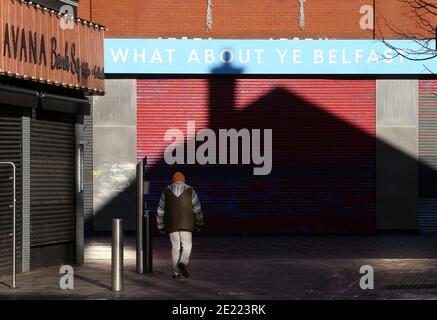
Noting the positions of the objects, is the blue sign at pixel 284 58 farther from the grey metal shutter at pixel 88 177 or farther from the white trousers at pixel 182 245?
the white trousers at pixel 182 245

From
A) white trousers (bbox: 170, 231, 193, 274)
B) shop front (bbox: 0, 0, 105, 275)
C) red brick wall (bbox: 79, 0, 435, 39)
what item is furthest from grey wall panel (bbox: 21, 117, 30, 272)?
red brick wall (bbox: 79, 0, 435, 39)

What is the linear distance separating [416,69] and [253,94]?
4505 mm

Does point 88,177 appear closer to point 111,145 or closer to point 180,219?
point 111,145

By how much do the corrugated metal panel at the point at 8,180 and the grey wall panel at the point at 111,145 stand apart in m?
11.5

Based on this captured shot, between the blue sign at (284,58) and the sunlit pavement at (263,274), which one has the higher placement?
the blue sign at (284,58)

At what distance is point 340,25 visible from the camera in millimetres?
30672

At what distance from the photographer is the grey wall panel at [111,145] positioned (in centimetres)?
3047

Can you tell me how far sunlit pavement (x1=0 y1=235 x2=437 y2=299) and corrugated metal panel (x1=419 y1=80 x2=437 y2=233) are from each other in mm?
2939

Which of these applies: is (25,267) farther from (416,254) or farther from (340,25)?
(340,25)

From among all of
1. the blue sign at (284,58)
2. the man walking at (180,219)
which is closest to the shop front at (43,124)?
the man walking at (180,219)

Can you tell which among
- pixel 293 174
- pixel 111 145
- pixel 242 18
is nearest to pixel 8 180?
pixel 111 145

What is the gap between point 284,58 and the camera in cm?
3025
